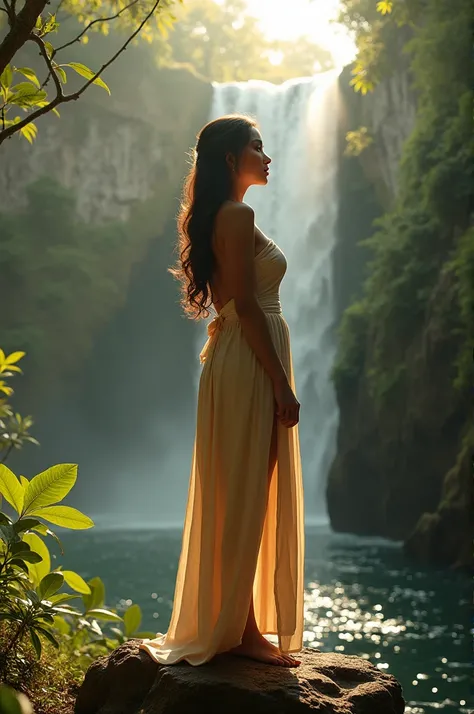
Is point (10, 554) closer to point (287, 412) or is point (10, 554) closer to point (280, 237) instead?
point (287, 412)

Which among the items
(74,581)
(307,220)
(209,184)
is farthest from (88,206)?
(74,581)

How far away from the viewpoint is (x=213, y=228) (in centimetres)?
323

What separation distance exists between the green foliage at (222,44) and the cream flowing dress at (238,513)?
88.3 feet

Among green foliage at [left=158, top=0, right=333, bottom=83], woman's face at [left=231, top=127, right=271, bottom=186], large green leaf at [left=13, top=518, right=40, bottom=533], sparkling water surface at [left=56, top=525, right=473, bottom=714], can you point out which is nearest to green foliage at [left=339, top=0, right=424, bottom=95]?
woman's face at [left=231, top=127, right=271, bottom=186]

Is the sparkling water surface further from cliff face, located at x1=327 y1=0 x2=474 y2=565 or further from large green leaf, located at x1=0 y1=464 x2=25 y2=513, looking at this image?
large green leaf, located at x1=0 y1=464 x2=25 y2=513

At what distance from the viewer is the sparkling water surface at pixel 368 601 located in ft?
22.4

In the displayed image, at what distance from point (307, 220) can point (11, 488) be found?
2009cm

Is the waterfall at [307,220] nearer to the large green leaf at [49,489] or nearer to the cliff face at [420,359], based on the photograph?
the cliff face at [420,359]

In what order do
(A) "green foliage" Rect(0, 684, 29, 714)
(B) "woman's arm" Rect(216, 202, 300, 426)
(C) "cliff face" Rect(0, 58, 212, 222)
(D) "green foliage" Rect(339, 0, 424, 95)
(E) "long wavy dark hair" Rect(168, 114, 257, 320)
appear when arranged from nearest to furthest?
(A) "green foliage" Rect(0, 684, 29, 714) < (B) "woman's arm" Rect(216, 202, 300, 426) < (E) "long wavy dark hair" Rect(168, 114, 257, 320) < (D) "green foliage" Rect(339, 0, 424, 95) < (C) "cliff face" Rect(0, 58, 212, 222)

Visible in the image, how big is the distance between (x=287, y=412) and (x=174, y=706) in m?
1.11

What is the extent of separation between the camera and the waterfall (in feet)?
67.2

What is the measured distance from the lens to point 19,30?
8.54 ft

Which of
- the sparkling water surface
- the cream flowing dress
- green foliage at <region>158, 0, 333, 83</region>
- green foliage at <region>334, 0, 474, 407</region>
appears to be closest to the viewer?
the cream flowing dress

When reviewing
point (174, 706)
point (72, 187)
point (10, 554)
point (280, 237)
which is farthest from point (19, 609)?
point (72, 187)
